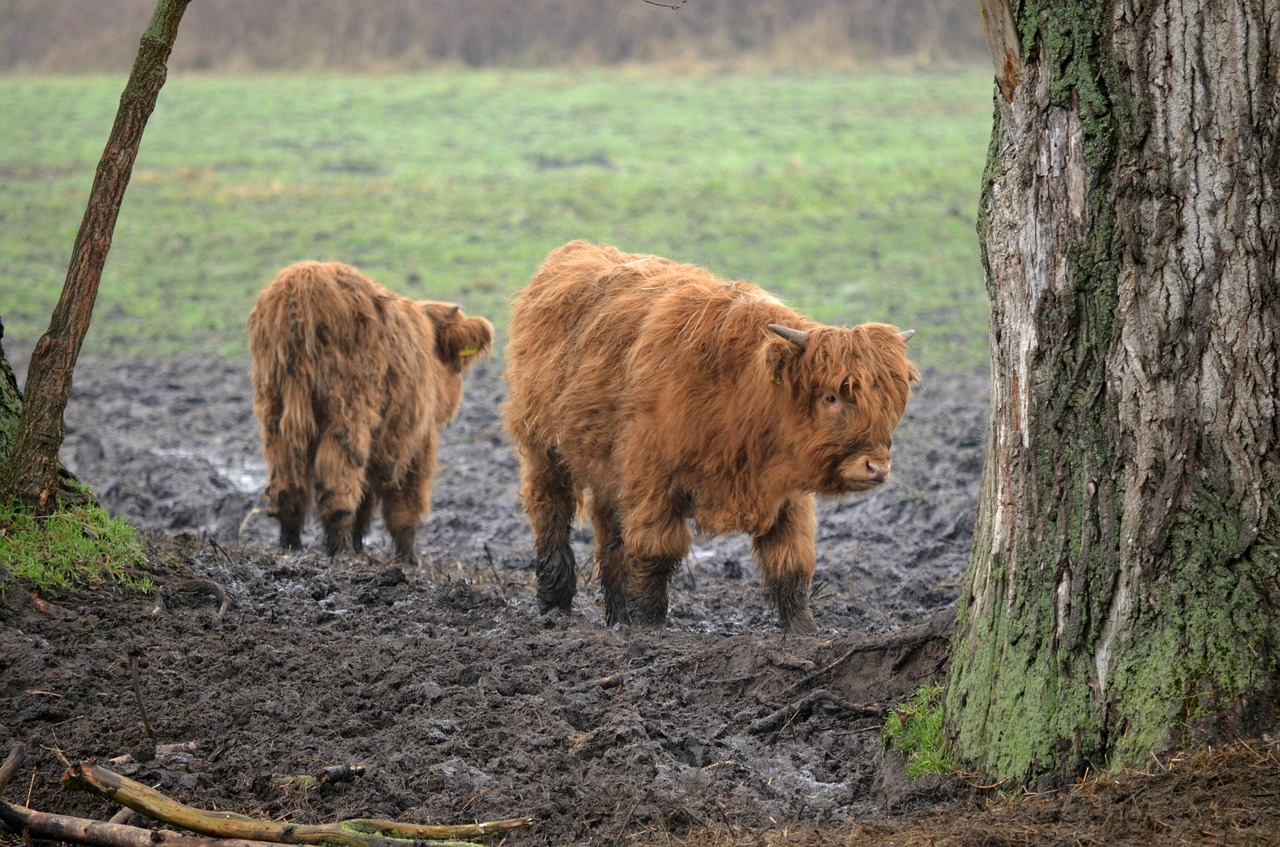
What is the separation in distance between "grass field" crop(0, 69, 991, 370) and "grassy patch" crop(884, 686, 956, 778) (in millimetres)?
9927

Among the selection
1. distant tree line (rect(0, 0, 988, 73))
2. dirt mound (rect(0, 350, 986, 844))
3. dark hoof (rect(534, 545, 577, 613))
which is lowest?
dark hoof (rect(534, 545, 577, 613))

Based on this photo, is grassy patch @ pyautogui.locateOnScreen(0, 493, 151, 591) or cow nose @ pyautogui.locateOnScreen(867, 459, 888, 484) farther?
cow nose @ pyautogui.locateOnScreen(867, 459, 888, 484)

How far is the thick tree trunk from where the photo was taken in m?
3.54

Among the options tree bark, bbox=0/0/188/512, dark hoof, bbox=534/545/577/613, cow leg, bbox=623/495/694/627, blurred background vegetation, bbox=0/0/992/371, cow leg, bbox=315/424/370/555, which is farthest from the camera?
blurred background vegetation, bbox=0/0/992/371

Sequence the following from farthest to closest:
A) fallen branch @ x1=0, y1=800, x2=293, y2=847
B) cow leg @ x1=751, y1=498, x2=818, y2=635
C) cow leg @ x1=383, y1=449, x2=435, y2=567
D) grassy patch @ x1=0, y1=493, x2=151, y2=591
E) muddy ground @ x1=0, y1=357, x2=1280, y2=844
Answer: cow leg @ x1=383, y1=449, x2=435, y2=567 < cow leg @ x1=751, y1=498, x2=818, y2=635 < grassy patch @ x1=0, y1=493, x2=151, y2=591 < muddy ground @ x1=0, y1=357, x2=1280, y2=844 < fallen branch @ x1=0, y1=800, x2=293, y2=847

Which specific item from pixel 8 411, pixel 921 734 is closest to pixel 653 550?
pixel 921 734

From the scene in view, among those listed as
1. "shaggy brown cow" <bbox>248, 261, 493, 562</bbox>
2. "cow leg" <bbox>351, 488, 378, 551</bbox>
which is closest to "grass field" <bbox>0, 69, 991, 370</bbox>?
"cow leg" <bbox>351, 488, 378, 551</bbox>

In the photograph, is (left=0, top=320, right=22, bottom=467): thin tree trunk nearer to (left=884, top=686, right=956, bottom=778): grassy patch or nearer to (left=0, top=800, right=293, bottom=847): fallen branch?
(left=0, top=800, right=293, bottom=847): fallen branch

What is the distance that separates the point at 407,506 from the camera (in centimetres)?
929

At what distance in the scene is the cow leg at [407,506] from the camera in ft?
30.3

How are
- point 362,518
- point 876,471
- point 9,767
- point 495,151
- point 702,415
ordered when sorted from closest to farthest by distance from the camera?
point 9,767 < point 876,471 < point 702,415 < point 362,518 < point 495,151

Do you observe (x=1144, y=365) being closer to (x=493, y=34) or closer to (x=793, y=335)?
(x=793, y=335)

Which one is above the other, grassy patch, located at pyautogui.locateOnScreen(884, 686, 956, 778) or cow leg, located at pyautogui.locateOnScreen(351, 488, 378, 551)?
grassy patch, located at pyautogui.locateOnScreen(884, 686, 956, 778)

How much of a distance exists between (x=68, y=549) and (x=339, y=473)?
3.07 metres
